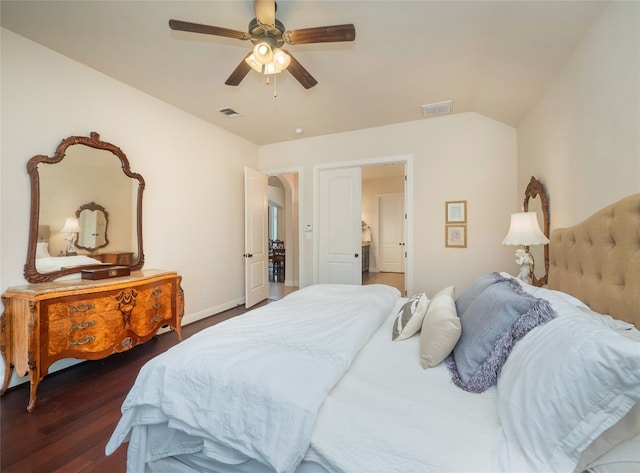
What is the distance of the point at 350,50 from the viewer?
2.36 metres

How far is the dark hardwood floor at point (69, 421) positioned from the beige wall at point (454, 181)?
351 centimetres

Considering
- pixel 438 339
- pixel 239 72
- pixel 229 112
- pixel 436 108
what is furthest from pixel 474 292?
pixel 229 112

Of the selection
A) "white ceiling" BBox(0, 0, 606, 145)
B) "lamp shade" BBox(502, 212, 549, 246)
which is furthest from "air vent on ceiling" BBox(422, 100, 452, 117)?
"lamp shade" BBox(502, 212, 549, 246)

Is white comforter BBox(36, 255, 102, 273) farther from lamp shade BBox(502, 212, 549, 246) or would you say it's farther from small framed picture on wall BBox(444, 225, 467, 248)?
small framed picture on wall BBox(444, 225, 467, 248)

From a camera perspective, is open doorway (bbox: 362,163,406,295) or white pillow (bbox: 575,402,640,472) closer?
white pillow (bbox: 575,402,640,472)

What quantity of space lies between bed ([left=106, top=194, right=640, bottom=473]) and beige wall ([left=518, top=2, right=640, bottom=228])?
345 millimetres

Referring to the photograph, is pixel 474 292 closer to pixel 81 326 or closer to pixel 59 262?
pixel 81 326

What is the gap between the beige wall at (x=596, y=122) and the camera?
1.38 metres

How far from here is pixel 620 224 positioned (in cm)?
123

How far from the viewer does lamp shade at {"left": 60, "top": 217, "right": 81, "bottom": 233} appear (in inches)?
99.5

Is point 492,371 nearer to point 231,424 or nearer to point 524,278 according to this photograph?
point 231,424

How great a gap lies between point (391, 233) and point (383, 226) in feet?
1.04

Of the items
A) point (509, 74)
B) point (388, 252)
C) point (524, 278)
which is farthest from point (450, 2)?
point (388, 252)

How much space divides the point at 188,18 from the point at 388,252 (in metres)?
7.20
